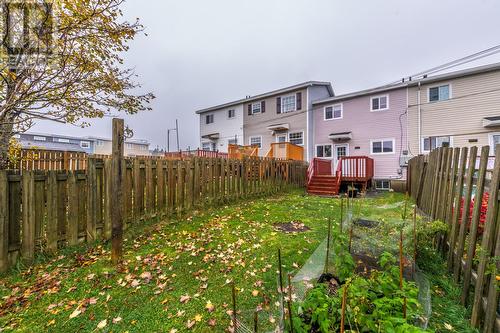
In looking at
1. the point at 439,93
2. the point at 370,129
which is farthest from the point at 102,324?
the point at 439,93

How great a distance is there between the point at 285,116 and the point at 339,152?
212 inches

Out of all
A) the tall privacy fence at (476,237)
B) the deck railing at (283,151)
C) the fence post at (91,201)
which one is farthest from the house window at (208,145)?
the tall privacy fence at (476,237)

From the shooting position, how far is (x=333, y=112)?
1733 cm

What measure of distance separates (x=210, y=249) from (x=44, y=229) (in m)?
2.86

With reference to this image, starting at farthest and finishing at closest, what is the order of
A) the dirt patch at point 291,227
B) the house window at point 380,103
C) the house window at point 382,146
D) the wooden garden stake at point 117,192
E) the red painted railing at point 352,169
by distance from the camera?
the house window at point 380,103 < the house window at point 382,146 < the red painted railing at point 352,169 < the dirt patch at point 291,227 < the wooden garden stake at point 117,192

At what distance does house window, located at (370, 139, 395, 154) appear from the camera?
14.9 metres

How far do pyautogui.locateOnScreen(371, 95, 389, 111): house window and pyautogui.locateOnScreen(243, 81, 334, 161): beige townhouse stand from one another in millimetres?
4336

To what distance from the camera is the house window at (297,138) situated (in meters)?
18.4

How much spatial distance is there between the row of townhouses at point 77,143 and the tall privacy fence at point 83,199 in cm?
3146

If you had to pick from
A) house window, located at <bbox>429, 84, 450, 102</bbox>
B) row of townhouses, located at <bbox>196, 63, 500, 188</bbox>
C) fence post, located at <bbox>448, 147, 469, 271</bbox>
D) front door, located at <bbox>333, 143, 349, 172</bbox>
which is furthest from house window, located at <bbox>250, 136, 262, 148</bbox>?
fence post, located at <bbox>448, 147, 469, 271</bbox>

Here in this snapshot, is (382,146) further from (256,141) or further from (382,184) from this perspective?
(256,141)

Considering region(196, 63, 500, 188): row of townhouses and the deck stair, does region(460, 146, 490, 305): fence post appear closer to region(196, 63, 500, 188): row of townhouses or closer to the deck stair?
the deck stair

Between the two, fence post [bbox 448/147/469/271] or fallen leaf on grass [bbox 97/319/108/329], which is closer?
fallen leaf on grass [bbox 97/319/108/329]

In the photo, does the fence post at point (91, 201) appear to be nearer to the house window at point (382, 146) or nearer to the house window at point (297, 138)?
the house window at point (297, 138)
